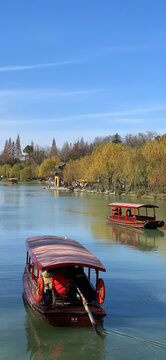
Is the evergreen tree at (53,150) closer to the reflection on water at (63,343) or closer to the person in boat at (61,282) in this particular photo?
the person in boat at (61,282)

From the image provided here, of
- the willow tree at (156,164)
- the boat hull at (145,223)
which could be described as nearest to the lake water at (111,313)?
the boat hull at (145,223)

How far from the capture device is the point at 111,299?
1367cm

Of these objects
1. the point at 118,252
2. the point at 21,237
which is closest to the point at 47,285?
the point at 118,252

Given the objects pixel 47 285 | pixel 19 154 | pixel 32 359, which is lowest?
pixel 32 359

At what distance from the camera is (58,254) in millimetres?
11930

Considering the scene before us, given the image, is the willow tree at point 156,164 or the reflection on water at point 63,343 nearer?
the reflection on water at point 63,343

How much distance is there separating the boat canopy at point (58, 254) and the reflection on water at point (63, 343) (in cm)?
163

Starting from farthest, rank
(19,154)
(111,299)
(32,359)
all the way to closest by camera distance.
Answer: (19,154) < (111,299) < (32,359)

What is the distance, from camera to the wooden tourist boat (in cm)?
1031

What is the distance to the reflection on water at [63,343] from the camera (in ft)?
32.0

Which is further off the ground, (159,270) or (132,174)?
(132,174)

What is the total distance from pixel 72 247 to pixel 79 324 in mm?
3224

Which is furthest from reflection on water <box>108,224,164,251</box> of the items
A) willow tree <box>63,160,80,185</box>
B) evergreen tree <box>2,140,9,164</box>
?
evergreen tree <box>2,140,9,164</box>

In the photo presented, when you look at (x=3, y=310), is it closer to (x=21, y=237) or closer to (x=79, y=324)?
(x=79, y=324)
